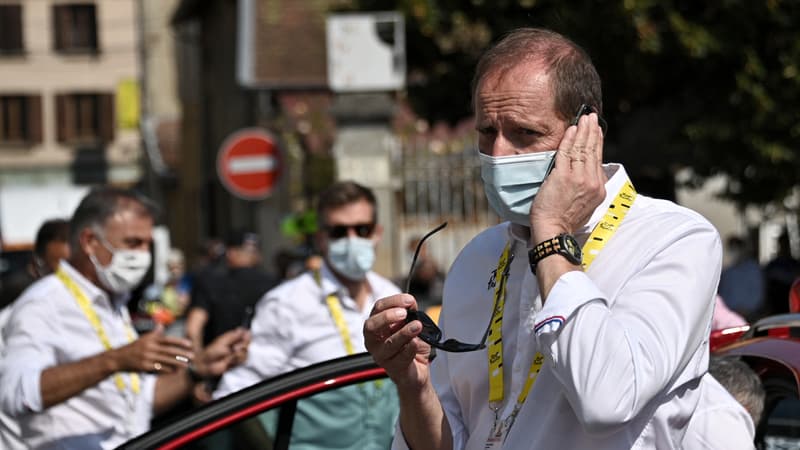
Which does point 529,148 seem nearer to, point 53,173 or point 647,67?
point 647,67

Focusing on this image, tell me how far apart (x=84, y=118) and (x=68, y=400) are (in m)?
48.0

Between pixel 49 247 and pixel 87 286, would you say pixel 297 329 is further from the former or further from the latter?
pixel 49 247

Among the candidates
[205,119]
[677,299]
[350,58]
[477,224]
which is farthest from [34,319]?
[205,119]

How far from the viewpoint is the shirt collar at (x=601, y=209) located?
281 centimetres

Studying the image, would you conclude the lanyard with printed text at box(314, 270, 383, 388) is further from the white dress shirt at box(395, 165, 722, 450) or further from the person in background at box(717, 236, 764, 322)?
the person in background at box(717, 236, 764, 322)

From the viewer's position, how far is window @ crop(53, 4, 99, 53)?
50.9 meters

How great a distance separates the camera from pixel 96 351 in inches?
212

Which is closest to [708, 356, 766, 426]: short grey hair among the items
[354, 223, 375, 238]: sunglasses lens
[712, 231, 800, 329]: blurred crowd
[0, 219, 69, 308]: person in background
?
[354, 223, 375, 238]: sunglasses lens

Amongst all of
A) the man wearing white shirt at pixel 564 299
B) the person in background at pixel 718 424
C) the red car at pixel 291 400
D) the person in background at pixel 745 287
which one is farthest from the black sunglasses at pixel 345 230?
the person in background at pixel 745 287

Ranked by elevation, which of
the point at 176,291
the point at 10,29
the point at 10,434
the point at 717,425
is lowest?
the point at 176,291

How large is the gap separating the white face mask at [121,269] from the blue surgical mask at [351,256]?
45.8 inches

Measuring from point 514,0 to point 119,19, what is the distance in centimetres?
3635

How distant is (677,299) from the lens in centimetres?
267

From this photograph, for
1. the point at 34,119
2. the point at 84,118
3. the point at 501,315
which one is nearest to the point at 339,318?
the point at 501,315
